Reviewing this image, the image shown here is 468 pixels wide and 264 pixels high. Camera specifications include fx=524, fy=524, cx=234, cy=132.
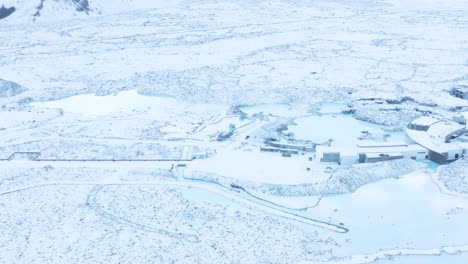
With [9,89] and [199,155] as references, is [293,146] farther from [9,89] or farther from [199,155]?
[9,89]

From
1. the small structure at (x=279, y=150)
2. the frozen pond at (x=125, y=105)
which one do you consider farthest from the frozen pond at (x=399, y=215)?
the frozen pond at (x=125, y=105)

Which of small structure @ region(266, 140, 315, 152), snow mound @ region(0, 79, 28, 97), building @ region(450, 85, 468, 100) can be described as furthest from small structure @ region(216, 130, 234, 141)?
Answer: snow mound @ region(0, 79, 28, 97)

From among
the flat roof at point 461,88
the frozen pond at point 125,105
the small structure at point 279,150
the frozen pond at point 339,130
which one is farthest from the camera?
the flat roof at point 461,88

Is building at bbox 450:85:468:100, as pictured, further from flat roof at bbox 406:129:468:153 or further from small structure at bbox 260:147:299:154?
small structure at bbox 260:147:299:154

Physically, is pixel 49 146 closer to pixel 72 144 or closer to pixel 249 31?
pixel 72 144

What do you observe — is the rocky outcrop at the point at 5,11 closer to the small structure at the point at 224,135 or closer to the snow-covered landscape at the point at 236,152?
the snow-covered landscape at the point at 236,152

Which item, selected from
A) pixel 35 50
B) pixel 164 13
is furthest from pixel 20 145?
pixel 164 13

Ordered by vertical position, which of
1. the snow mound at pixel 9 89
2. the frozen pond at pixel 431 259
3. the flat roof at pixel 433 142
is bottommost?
the frozen pond at pixel 431 259
